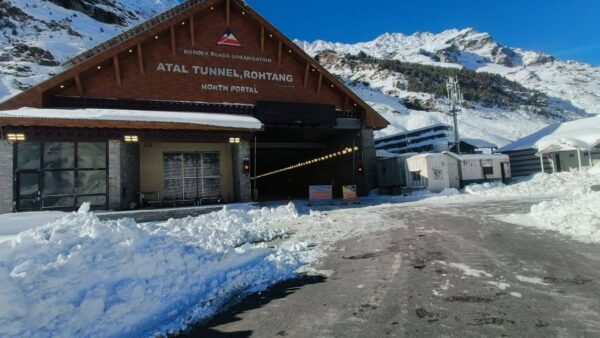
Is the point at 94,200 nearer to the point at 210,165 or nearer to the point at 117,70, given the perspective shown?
the point at 210,165

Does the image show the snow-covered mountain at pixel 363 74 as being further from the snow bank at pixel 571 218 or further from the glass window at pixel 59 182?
the snow bank at pixel 571 218

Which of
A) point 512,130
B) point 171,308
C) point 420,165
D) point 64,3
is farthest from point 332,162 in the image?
point 64,3

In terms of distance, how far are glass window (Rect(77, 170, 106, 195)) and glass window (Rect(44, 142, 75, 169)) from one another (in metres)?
0.73

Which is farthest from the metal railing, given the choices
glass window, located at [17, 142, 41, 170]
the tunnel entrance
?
the tunnel entrance

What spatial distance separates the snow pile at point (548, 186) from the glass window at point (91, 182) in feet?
73.8

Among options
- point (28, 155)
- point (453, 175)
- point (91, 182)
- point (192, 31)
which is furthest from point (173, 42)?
point (453, 175)

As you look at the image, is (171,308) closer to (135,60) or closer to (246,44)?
(135,60)

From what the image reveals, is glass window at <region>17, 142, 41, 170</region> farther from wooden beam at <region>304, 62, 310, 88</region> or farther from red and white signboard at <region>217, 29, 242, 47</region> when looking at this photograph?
wooden beam at <region>304, 62, 310, 88</region>

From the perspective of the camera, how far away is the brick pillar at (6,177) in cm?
1585

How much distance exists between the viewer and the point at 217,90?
2364cm

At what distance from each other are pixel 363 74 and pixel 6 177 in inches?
4366

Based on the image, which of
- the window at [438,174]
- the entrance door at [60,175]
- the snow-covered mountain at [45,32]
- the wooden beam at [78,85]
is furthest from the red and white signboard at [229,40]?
the snow-covered mountain at [45,32]

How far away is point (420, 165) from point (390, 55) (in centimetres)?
17402

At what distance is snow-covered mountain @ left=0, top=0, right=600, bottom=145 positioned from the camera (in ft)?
190
